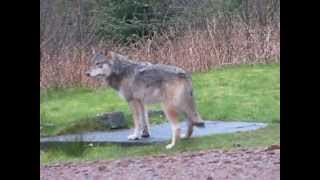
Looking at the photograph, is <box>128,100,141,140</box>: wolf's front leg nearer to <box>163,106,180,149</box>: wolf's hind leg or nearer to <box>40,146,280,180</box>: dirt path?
<box>163,106,180,149</box>: wolf's hind leg

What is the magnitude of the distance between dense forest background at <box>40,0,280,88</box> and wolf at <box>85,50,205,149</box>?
13.7 ft

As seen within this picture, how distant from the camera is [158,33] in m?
16.2

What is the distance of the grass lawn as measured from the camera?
8.43 metres

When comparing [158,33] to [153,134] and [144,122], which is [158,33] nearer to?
[153,134]

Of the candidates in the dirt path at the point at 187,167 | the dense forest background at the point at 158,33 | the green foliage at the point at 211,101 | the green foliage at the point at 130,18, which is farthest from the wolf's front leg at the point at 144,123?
the green foliage at the point at 130,18

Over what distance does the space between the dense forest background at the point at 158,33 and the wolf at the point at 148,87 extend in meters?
4.18

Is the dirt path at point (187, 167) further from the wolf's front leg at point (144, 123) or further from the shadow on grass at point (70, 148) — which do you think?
the wolf's front leg at point (144, 123)

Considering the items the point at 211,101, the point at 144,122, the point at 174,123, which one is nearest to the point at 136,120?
the point at 144,122

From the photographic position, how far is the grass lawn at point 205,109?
332 inches

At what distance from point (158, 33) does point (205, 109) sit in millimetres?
5799

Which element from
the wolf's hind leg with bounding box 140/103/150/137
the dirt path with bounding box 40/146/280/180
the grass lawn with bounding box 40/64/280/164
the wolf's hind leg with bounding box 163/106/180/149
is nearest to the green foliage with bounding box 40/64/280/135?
the grass lawn with bounding box 40/64/280/164
